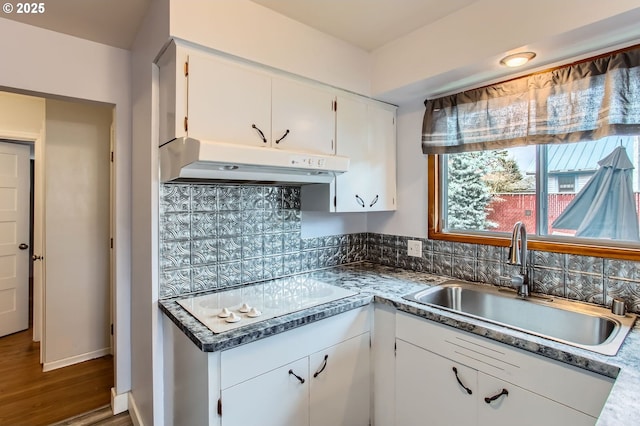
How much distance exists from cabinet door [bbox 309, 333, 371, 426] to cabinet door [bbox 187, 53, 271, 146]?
1088 millimetres

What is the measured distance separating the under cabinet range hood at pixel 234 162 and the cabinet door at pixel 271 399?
2.85 ft

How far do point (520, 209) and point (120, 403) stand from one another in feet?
8.84

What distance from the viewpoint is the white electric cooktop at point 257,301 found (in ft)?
4.49

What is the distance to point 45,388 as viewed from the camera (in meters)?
2.34

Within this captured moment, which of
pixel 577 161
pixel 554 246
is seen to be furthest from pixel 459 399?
pixel 577 161

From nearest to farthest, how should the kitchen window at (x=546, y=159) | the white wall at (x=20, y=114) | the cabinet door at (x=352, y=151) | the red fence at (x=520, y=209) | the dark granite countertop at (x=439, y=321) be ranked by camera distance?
the dark granite countertop at (x=439, y=321) < the kitchen window at (x=546, y=159) < the red fence at (x=520, y=209) < the cabinet door at (x=352, y=151) < the white wall at (x=20, y=114)

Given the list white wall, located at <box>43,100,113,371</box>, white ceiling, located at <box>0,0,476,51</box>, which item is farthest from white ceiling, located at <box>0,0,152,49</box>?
white wall, located at <box>43,100,113,371</box>

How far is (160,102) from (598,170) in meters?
2.14

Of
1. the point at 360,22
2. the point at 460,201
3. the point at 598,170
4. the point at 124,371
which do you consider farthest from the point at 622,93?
the point at 124,371

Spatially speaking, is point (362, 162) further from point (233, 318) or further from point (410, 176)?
point (233, 318)

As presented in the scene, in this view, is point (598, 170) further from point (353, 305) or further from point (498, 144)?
point (353, 305)

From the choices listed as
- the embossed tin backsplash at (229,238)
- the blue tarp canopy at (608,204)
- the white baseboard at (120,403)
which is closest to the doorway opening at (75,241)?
the white baseboard at (120,403)

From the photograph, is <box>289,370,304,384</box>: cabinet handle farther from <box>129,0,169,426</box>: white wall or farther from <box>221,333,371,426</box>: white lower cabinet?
<box>129,0,169,426</box>: white wall
